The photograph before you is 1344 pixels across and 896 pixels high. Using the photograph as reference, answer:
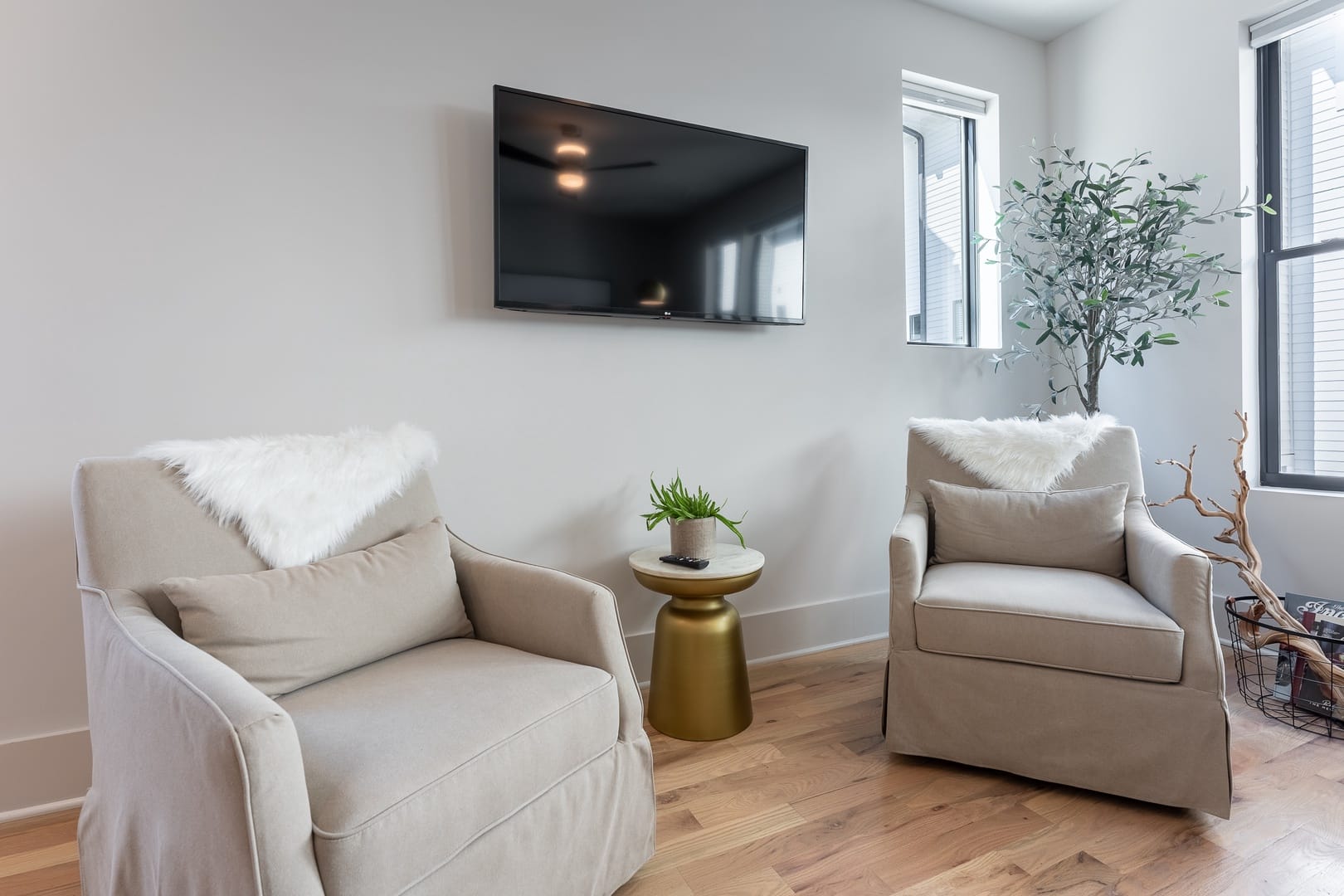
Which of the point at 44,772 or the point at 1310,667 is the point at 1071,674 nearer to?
the point at 1310,667

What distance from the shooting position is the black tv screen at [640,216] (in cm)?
A: 217

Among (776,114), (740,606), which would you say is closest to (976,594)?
(740,606)

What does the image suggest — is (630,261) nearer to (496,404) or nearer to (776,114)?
(496,404)

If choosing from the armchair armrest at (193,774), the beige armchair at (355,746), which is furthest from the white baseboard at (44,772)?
the armchair armrest at (193,774)

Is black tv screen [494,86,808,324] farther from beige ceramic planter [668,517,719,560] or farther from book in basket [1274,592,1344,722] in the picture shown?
book in basket [1274,592,1344,722]

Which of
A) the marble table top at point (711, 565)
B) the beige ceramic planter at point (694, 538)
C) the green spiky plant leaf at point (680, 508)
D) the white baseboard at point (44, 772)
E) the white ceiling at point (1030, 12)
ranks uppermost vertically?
the white ceiling at point (1030, 12)

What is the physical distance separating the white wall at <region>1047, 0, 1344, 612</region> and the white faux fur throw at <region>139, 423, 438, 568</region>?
2984mm

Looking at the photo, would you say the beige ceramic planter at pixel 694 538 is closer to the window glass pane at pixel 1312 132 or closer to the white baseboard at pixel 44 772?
the white baseboard at pixel 44 772

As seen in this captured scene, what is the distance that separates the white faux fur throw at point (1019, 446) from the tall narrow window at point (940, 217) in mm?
829

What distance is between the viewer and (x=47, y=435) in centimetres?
175

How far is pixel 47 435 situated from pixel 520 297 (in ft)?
4.02

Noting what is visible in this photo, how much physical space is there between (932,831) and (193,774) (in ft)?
4.82

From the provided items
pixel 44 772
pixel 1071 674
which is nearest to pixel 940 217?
pixel 1071 674

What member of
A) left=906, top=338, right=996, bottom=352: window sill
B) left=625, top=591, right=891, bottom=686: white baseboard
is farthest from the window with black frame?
left=625, top=591, right=891, bottom=686: white baseboard
